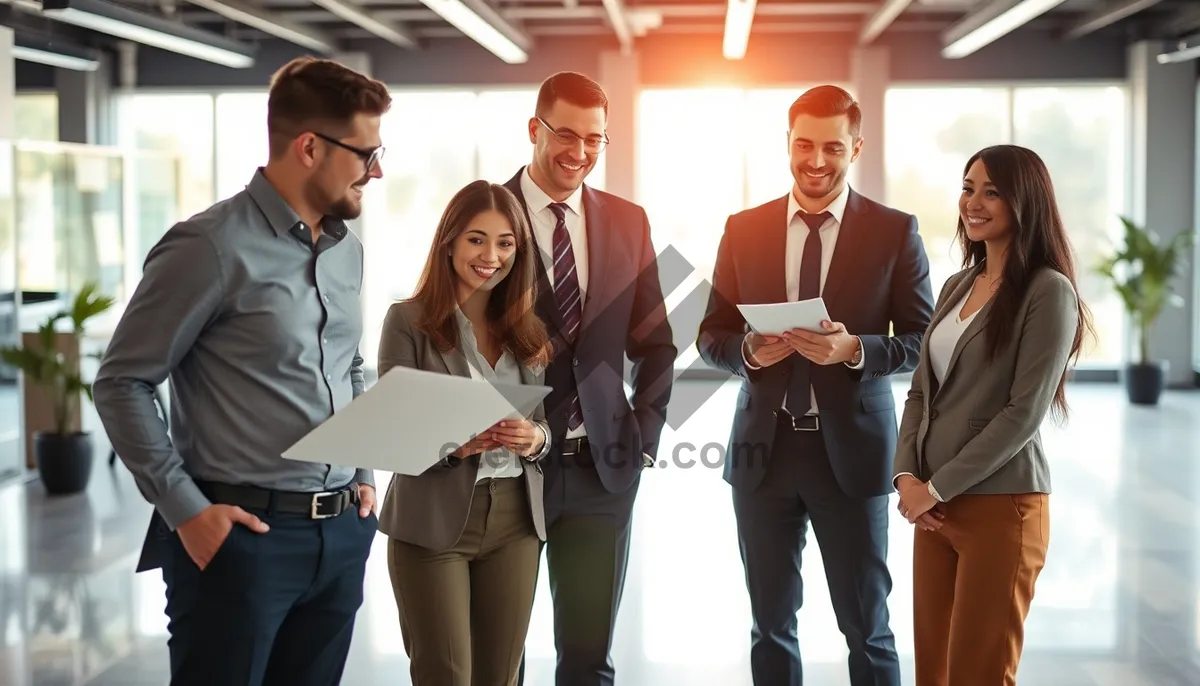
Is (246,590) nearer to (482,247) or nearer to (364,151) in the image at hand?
(364,151)

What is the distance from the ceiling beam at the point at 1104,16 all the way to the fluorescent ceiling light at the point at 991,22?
0.60 metres

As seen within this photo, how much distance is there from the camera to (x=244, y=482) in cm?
199

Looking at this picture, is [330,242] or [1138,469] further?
[1138,469]

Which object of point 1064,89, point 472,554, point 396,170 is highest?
point 1064,89

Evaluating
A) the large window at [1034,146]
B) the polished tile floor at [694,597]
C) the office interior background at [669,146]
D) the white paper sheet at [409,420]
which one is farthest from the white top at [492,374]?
the large window at [1034,146]

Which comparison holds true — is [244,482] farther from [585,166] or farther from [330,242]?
[585,166]

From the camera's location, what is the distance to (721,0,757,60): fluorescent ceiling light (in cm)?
725

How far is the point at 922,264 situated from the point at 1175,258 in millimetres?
8194

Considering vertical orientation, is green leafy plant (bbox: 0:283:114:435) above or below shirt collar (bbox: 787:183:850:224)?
below

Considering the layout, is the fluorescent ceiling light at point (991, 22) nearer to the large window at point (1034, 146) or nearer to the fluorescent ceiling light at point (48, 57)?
the large window at point (1034, 146)

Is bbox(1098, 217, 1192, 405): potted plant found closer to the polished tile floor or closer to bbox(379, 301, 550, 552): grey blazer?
the polished tile floor

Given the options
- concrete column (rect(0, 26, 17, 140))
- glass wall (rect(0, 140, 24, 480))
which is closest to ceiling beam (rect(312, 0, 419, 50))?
concrete column (rect(0, 26, 17, 140))

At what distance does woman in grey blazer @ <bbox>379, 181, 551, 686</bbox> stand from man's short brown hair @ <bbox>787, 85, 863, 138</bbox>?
0.89m

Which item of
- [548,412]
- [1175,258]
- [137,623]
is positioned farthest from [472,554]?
[1175,258]
